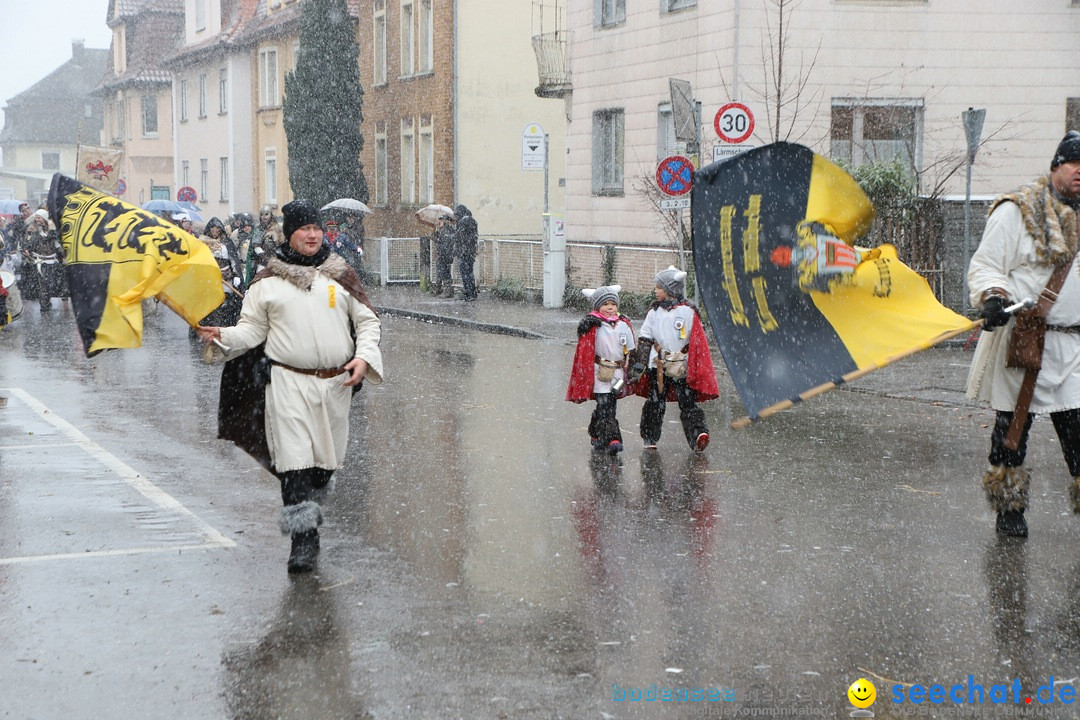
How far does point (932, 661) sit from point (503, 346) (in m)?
14.3

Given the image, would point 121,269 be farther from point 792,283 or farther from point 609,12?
point 609,12

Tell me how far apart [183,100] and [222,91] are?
6230 millimetres

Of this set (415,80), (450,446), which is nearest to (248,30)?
(415,80)

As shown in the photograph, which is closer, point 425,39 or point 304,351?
point 304,351

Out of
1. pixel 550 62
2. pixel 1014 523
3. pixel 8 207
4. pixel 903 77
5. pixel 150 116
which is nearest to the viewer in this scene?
pixel 1014 523

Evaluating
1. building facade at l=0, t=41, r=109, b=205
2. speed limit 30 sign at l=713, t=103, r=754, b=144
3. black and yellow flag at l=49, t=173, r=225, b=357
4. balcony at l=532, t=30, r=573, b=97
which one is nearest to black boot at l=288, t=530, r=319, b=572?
black and yellow flag at l=49, t=173, r=225, b=357

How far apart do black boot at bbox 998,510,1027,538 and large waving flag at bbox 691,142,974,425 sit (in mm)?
1278

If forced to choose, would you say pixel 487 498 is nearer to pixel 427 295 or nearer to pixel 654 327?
pixel 654 327

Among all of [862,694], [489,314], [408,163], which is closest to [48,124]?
[408,163]

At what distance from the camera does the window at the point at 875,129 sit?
Answer: 23.5 metres

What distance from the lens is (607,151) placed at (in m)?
27.8

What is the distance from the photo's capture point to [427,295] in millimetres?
30359

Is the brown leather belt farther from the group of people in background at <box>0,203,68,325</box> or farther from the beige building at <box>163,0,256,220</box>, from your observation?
the beige building at <box>163,0,256,220</box>

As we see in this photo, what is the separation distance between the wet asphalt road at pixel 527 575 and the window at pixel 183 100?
47.1 metres
